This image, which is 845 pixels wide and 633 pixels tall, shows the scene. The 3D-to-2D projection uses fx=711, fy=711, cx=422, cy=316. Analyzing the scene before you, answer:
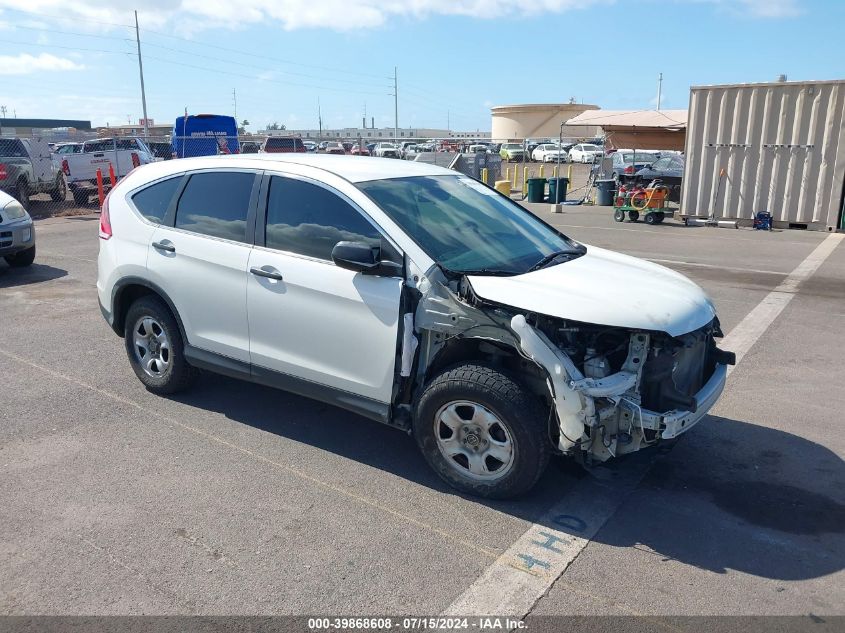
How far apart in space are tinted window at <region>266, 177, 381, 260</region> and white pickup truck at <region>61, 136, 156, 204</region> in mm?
17255

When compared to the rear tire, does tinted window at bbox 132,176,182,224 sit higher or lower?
higher

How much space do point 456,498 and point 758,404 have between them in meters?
2.82

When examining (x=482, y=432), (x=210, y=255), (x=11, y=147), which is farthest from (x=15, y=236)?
(x=11, y=147)

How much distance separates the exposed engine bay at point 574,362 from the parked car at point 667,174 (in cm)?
1913

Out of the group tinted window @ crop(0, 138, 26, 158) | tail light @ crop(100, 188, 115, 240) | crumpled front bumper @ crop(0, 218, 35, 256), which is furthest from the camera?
tinted window @ crop(0, 138, 26, 158)

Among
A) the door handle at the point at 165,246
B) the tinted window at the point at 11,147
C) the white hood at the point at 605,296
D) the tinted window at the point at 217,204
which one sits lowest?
the white hood at the point at 605,296

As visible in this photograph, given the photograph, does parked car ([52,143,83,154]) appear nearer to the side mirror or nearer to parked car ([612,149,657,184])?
parked car ([612,149,657,184])

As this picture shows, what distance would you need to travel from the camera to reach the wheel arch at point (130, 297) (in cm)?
506

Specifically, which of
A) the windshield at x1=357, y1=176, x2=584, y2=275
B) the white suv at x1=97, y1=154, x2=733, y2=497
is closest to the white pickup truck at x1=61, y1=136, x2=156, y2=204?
the white suv at x1=97, y1=154, x2=733, y2=497

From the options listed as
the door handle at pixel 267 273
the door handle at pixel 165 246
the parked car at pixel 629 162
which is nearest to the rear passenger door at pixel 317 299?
the door handle at pixel 267 273

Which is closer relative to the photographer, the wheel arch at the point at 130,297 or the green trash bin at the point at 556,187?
the wheel arch at the point at 130,297

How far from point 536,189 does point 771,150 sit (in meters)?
7.86

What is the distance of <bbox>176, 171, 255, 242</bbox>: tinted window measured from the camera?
15.5ft

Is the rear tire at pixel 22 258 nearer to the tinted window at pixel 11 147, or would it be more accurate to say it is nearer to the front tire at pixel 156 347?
the front tire at pixel 156 347
